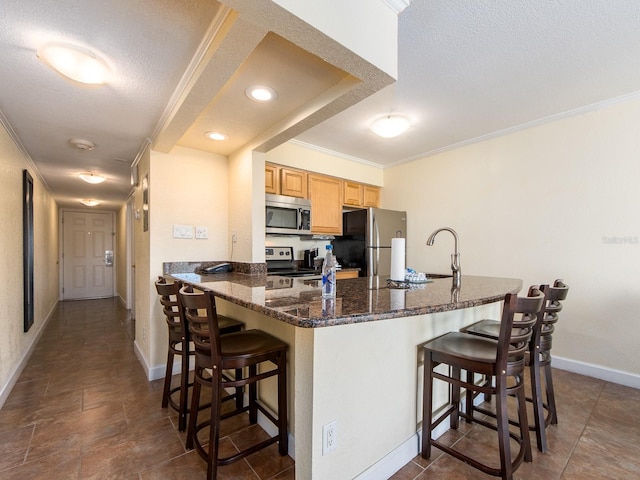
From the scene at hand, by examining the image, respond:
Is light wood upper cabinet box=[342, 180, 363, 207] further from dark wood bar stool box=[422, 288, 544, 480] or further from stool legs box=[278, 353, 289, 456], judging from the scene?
stool legs box=[278, 353, 289, 456]

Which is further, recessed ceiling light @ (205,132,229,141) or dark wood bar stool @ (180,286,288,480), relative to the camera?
recessed ceiling light @ (205,132,229,141)

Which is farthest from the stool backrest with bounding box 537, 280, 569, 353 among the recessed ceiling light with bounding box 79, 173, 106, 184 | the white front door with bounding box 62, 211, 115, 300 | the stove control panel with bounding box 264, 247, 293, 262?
the white front door with bounding box 62, 211, 115, 300

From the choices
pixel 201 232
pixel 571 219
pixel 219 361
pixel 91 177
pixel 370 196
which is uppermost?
pixel 91 177

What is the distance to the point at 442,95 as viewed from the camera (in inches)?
94.9

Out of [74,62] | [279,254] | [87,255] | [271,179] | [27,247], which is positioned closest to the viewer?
[74,62]

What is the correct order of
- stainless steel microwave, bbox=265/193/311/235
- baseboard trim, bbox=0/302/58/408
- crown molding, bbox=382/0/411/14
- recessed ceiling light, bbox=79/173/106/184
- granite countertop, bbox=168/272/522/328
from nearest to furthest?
granite countertop, bbox=168/272/522/328
crown molding, bbox=382/0/411/14
baseboard trim, bbox=0/302/58/408
stainless steel microwave, bbox=265/193/311/235
recessed ceiling light, bbox=79/173/106/184

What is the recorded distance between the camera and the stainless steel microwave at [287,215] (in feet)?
10.8

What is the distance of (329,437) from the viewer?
121cm

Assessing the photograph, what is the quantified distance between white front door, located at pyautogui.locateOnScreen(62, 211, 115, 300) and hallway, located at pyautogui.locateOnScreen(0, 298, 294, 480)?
14.6 feet

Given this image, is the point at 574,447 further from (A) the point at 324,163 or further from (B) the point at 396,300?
(A) the point at 324,163

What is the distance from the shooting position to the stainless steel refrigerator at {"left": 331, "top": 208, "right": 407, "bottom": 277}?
381 cm

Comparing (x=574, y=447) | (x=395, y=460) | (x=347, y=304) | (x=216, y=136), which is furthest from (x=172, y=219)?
(x=574, y=447)

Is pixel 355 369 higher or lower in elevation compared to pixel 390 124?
lower

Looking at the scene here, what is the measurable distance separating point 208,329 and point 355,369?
71cm
